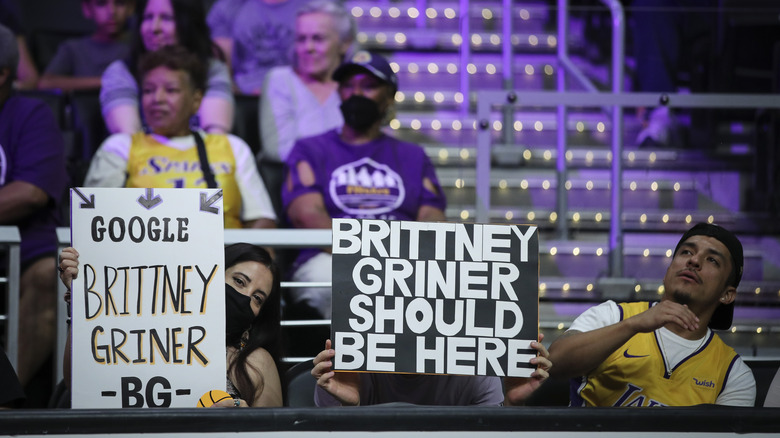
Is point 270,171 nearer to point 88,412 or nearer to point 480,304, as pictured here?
point 480,304

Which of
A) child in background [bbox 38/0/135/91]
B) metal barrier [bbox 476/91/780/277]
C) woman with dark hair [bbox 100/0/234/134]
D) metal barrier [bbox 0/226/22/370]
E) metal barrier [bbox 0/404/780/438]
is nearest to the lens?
metal barrier [bbox 0/404/780/438]

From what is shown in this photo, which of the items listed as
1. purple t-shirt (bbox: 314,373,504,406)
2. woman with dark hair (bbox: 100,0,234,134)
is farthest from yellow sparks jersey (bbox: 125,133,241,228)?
purple t-shirt (bbox: 314,373,504,406)

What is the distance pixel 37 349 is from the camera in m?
2.96

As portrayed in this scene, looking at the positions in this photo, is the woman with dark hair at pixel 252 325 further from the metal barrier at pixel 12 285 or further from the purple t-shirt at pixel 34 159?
the purple t-shirt at pixel 34 159

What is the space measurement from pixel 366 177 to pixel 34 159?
3.91 ft

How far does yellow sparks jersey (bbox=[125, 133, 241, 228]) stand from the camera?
350cm

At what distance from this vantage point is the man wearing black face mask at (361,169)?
3.49 metres

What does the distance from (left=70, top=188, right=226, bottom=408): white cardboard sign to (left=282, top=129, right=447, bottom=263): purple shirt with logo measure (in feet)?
4.78

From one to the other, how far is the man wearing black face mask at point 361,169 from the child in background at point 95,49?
4.52ft

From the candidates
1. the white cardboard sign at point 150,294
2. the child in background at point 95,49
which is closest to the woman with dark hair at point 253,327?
the white cardboard sign at point 150,294

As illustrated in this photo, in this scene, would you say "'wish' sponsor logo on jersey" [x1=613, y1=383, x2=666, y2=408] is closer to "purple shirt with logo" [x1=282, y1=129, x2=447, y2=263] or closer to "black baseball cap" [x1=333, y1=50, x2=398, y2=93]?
"purple shirt with logo" [x1=282, y1=129, x2=447, y2=263]

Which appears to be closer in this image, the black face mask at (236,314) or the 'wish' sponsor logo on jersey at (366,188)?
the black face mask at (236,314)

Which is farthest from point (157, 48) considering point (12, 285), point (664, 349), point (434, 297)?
point (664, 349)

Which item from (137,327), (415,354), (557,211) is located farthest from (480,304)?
(557,211)
